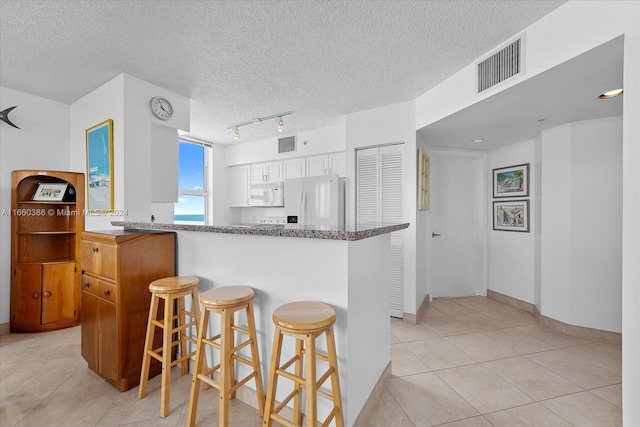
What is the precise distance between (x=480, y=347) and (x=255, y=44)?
3.25 metres

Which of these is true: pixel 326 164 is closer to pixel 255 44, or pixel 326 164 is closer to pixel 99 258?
pixel 255 44

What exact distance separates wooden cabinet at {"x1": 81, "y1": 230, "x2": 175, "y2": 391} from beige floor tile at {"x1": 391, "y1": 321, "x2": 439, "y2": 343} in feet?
7.11

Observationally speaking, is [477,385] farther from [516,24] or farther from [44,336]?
[44,336]

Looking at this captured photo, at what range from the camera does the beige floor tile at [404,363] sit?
2.21 meters

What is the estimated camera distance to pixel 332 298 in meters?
1.52

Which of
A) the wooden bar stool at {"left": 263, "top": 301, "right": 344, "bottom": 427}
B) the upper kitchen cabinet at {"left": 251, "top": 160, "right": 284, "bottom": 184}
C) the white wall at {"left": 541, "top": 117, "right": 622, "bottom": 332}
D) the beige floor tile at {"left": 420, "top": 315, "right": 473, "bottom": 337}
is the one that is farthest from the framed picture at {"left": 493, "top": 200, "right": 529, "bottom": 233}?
the wooden bar stool at {"left": 263, "top": 301, "right": 344, "bottom": 427}

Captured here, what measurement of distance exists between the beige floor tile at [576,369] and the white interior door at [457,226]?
1732 millimetres

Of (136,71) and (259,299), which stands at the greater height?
(136,71)

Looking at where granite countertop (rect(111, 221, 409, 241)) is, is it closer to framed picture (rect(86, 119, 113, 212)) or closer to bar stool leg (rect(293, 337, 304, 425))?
bar stool leg (rect(293, 337, 304, 425))

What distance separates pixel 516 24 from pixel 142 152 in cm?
320

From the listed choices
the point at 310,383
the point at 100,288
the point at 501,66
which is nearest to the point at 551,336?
the point at 501,66

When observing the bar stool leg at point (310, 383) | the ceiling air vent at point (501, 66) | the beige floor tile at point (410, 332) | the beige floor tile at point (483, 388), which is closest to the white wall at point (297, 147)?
the ceiling air vent at point (501, 66)

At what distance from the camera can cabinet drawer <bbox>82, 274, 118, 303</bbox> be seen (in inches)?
74.9

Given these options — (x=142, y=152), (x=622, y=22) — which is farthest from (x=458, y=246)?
(x=142, y=152)
